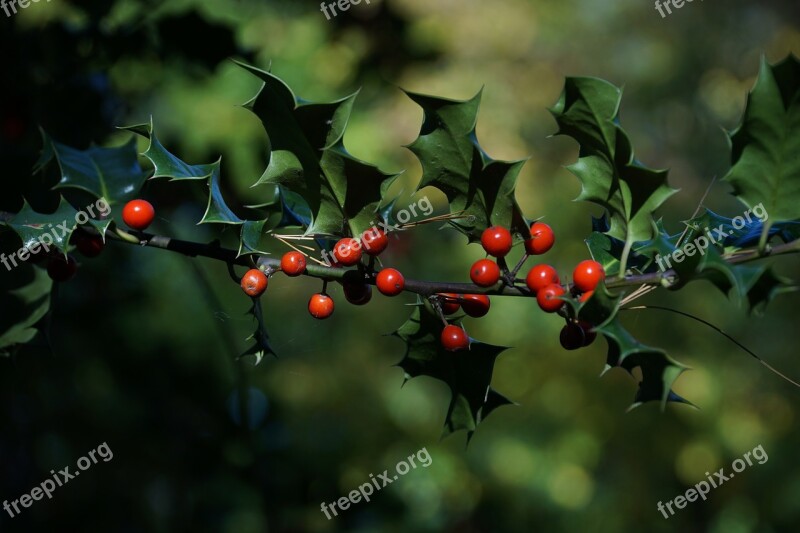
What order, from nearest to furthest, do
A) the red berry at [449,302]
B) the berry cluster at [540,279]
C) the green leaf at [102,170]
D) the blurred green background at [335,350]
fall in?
the berry cluster at [540,279] → the red berry at [449,302] → the green leaf at [102,170] → the blurred green background at [335,350]

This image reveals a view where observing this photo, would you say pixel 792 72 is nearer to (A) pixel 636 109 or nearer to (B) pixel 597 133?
(B) pixel 597 133

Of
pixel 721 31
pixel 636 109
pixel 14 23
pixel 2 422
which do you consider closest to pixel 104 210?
pixel 14 23

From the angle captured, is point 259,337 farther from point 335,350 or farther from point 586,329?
point 335,350

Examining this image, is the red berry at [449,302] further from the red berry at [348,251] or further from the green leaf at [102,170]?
the green leaf at [102,170]

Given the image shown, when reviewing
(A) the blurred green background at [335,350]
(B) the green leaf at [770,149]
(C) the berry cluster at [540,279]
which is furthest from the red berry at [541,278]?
(A) the blurred green background at [335,350]

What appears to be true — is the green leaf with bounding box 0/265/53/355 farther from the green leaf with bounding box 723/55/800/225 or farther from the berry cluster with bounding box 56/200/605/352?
the green leaf with bounding box 723/55/800/225

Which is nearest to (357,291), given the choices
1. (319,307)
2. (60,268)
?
(319,307)

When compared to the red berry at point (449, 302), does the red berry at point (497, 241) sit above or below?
above

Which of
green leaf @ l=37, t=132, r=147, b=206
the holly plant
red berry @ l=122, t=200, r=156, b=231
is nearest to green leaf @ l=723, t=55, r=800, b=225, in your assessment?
the holly plant
